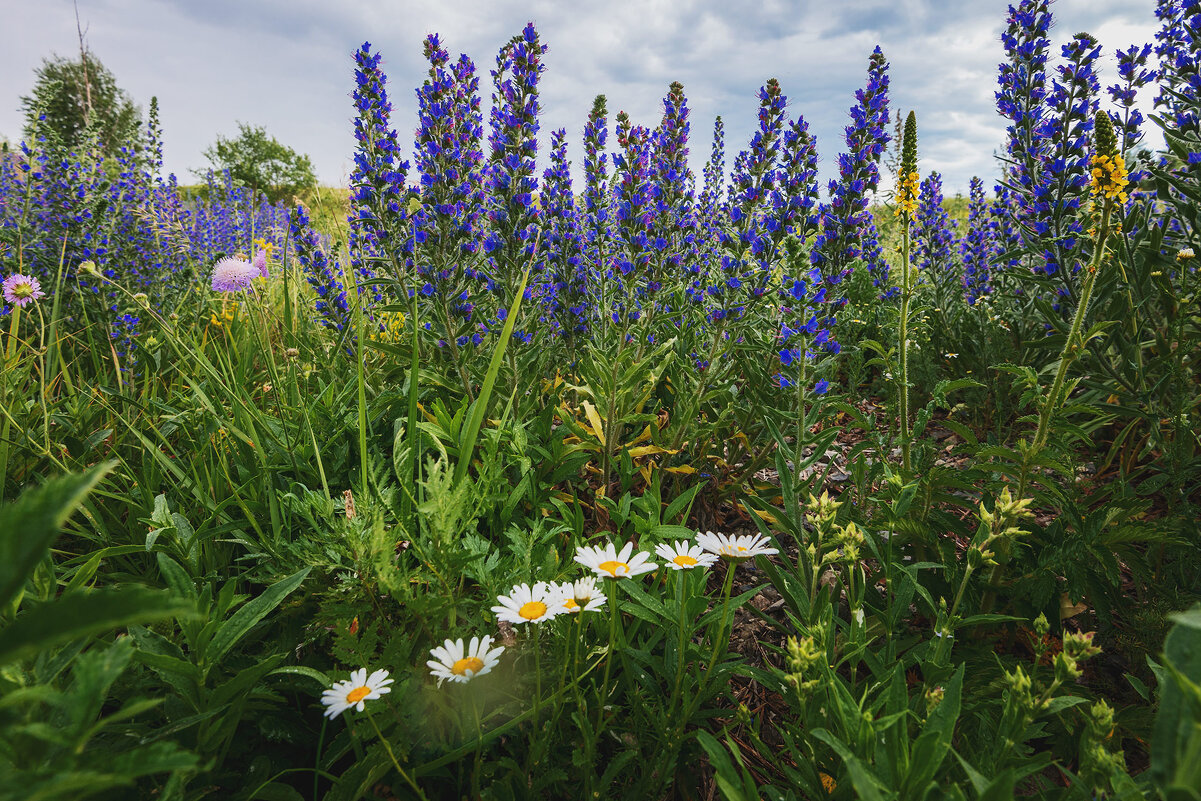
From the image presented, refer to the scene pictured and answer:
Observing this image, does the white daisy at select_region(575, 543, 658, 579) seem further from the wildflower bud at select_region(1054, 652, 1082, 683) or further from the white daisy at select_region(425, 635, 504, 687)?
the wildflower bud at select_region(1054, 652, 1082, 683)

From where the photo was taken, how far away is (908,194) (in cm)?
175

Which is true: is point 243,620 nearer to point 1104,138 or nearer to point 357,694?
point 357,694

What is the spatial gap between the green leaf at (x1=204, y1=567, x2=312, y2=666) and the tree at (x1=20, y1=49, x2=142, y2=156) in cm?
530

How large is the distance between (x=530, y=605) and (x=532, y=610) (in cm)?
3

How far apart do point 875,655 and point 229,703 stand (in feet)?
4.76

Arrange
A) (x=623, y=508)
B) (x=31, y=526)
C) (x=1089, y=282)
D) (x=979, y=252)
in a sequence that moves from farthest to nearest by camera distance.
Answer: (x=979, y=252)
(x=623, y=508)
(x=1089, y=282)
(x=31, y=526)

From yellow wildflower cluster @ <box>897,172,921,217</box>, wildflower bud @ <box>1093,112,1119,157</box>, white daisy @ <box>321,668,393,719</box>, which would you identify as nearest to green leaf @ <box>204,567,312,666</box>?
white daisy @ <box>321,668,393,719</box>

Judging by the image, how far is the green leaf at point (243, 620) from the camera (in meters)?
1.10

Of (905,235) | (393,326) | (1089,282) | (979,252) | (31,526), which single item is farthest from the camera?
(979,252)

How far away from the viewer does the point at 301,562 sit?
151 cm

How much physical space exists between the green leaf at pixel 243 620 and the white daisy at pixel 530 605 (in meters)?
0.45

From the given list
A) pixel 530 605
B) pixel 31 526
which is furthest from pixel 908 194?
pixel 31 526

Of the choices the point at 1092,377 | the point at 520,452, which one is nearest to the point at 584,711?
the point at 520,452

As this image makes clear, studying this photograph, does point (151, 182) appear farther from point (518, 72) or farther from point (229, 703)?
point (229, 703)
